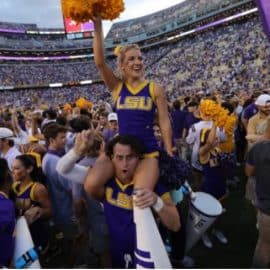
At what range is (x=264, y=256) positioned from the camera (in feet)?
10.8

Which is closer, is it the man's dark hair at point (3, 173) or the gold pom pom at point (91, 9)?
the man's dark hair at point (3, 173)

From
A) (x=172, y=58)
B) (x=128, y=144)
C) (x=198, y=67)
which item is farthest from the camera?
(x=172, y=58)

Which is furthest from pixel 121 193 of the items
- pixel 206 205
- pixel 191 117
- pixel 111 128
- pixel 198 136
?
pixel 191 117

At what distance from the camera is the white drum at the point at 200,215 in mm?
3635

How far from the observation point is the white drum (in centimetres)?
363

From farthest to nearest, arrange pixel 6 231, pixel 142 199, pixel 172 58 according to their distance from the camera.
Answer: pixel 172 58 → pixel 6 231 → pixel 142 199

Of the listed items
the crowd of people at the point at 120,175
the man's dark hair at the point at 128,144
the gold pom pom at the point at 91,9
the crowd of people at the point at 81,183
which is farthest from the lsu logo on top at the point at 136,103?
the gold pom pom at the point at 91,9

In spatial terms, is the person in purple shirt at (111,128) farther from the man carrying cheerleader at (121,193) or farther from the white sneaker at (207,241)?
the man carrying cheerleader at (121,193)

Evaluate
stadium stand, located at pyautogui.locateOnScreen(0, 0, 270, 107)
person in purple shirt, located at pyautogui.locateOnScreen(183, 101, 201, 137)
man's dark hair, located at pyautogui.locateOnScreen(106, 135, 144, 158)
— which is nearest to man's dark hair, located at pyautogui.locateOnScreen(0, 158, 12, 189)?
man's dark hair, located at pyautogui.locateOnScreen(106, 135, 144, 158)

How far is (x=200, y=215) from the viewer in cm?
363

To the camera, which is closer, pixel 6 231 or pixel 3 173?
pixel 6 231

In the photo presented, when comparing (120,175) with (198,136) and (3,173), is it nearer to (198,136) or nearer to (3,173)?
(3,173)

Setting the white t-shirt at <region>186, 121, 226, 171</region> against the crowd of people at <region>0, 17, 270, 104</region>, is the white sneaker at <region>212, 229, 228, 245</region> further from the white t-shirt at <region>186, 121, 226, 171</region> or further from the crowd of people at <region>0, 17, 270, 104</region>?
the crowd of people at <region>0, 17, 270, 104</region>

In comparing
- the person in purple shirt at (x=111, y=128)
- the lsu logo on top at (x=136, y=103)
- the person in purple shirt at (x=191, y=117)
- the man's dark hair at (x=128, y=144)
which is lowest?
the person in purple shirt at (x=191, y=117)
